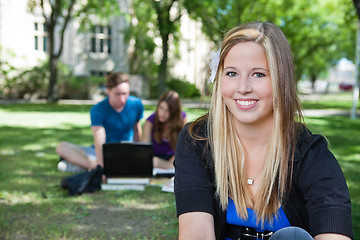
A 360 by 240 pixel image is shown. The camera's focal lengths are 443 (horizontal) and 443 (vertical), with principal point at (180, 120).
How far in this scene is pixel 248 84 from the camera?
1.93 m

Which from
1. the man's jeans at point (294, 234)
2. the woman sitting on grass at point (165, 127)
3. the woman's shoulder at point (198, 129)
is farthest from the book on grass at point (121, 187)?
the man's jeans at point (294, 234)

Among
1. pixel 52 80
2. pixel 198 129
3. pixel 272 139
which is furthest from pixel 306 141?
pixel 52 80

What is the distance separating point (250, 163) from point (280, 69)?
488mm

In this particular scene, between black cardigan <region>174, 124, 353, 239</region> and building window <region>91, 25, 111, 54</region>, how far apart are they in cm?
2773

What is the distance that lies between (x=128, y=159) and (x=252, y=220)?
333 cm

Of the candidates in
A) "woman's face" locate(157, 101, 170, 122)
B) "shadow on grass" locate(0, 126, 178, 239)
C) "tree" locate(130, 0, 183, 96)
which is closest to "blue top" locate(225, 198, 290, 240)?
"shadow on grass" locate(0, 126, 178, 239)

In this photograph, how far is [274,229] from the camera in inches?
80.2

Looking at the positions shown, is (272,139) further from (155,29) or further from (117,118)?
(155,29)

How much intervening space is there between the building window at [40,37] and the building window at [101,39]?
9.91ft

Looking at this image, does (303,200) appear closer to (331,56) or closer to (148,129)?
(148,129)

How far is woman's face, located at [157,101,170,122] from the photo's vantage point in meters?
5.69

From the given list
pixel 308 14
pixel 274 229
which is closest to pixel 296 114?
pixel 274 229

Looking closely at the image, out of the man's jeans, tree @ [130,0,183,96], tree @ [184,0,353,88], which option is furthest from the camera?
tree @ [184,0,353,88]

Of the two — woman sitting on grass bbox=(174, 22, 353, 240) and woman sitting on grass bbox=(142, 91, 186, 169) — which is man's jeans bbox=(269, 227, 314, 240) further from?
woman sitting on grass bbox=(142, 91, 186, 169)
